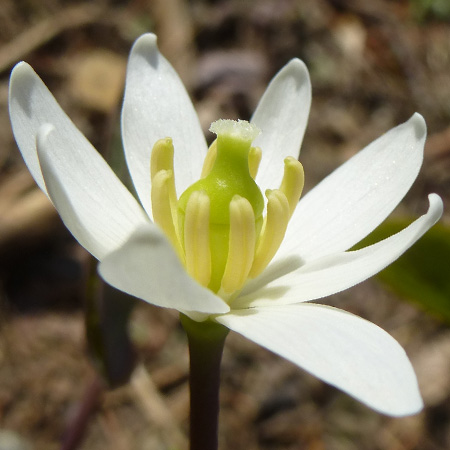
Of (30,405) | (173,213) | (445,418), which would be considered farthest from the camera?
(445,418)

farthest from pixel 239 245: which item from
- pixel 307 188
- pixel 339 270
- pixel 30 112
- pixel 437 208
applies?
pixel 307 188

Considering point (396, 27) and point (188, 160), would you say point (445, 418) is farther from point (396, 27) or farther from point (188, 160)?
point (396, 27)

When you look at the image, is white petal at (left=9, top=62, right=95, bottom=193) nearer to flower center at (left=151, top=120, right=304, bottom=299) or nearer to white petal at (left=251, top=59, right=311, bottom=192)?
flower center at (left=151, top=120, right=304, bottom=299)

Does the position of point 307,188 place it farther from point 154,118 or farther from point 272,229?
point 272,229

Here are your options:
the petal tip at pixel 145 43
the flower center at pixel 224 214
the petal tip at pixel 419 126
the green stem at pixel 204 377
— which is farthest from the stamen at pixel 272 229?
the petal tip at pixel 145 43

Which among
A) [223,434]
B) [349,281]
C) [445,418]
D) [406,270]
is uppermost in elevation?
[349,281]

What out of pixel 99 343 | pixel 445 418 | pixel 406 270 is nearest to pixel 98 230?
pixel 99 343

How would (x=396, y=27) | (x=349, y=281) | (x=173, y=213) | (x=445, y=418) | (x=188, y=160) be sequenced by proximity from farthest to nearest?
1. (x=396, y=27)
2. (x=445, y=418)
3. (x=188, y=160)
4. (x=173, y=213)
5. (x=349, y=281)

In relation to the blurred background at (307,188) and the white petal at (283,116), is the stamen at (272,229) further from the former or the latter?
the blurred background at (307,188)

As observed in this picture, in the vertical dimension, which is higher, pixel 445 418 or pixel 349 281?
pixel 349 281
